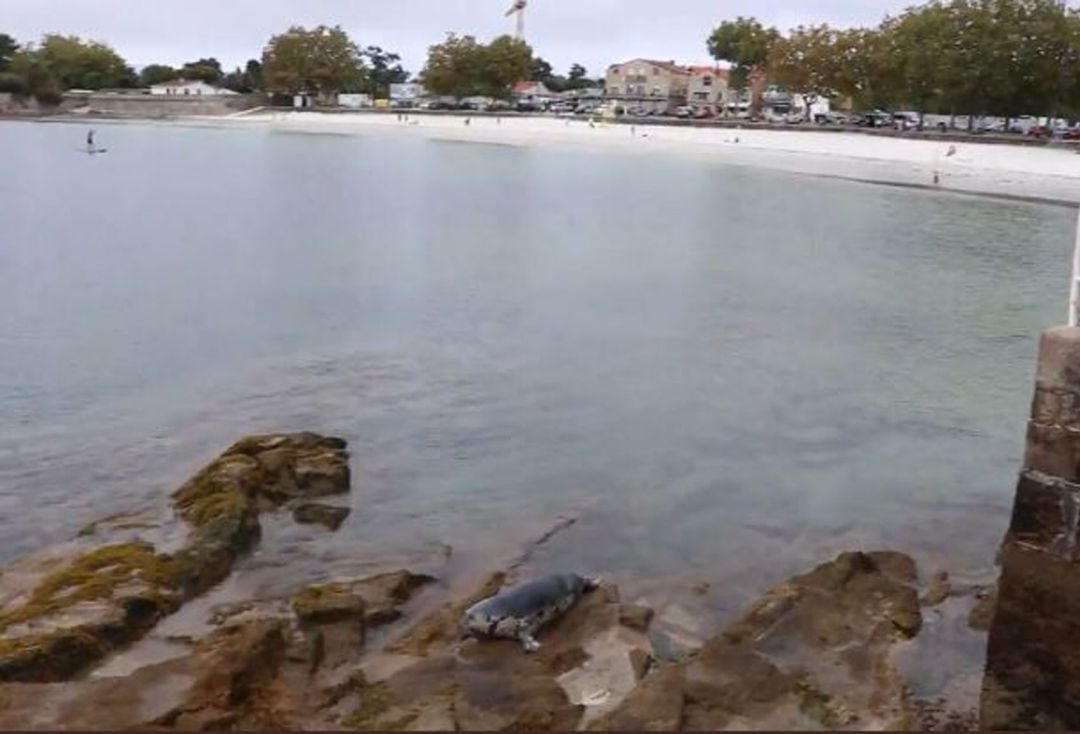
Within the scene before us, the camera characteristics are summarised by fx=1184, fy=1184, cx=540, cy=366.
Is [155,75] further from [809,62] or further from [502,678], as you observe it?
[502,678]

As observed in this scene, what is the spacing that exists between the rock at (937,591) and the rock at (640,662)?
297cm

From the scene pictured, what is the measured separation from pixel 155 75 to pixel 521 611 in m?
198

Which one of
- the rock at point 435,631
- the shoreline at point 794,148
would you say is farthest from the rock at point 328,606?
the shoreline at point 794,148

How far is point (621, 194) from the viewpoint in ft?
203

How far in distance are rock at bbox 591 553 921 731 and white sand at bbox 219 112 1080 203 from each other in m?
49.5

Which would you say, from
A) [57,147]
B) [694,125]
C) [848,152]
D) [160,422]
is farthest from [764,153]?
[160,422]

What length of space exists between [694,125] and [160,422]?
308 feet

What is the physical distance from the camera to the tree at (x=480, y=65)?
13650cm

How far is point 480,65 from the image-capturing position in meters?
138

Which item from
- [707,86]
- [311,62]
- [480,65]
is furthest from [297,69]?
[707,86]

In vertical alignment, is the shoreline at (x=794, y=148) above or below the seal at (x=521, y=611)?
below

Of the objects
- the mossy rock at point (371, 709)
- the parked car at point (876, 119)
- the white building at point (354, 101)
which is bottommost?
the white building at point (354, 101)

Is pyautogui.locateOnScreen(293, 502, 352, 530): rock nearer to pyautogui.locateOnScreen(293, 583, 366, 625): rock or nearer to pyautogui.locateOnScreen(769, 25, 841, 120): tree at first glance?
pyautogui.locateOnScreen(293, 583, 366, 625): rock

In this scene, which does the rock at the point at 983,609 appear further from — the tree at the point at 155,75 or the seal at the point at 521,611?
the tree at the point at 155,75
